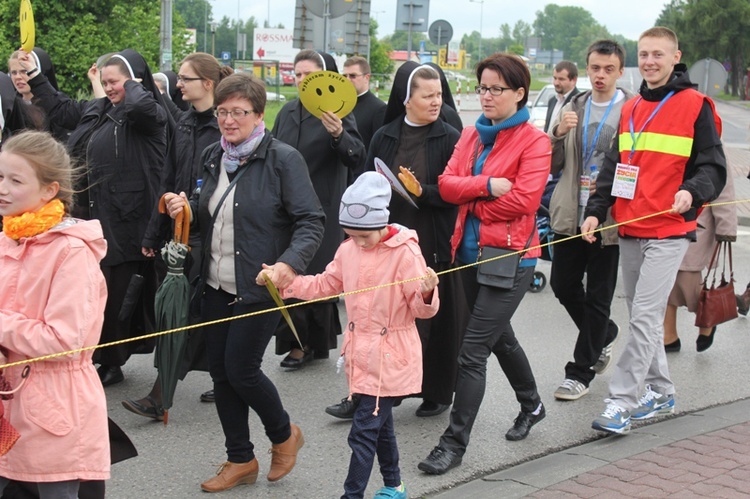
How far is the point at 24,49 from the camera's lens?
6.61m

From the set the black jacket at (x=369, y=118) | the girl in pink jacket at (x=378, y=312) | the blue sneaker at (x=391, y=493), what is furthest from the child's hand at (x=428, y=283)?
the black jacket at (x=369, y=118)

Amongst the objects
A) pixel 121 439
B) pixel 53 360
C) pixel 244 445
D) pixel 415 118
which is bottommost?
pixel 244 445

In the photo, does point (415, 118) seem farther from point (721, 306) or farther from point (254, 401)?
point (721, 306)

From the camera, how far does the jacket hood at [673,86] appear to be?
5512mm

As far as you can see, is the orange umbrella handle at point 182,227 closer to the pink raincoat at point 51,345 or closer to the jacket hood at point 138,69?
the pink raincoat at point 51,345

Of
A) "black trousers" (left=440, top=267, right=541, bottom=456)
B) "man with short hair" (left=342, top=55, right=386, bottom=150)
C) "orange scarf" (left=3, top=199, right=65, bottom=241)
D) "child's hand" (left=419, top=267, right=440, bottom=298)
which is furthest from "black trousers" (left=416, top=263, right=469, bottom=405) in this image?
"orange scarf" (left=3, top=199, right=65, bottom=241)

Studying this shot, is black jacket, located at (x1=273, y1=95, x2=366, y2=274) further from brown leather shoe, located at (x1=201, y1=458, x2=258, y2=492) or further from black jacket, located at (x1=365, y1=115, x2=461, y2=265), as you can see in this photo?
brown leather shoe, located at (x1=201, y1=458, x2=258, y2=492)

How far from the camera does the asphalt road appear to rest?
192 inches

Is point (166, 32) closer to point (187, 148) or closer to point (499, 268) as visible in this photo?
point (187, 148)

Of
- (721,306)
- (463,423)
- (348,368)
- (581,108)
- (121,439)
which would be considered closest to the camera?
(121,439)

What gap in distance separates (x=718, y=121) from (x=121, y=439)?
11.9 feet

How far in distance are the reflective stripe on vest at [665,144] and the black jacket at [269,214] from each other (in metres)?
1.88

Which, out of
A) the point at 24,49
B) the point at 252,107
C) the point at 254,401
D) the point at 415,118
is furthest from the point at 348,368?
the point at 24,49

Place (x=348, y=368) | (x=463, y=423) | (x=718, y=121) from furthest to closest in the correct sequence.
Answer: (x=718, y=121) < (x=463, y=423) < (x=348, y=368)
